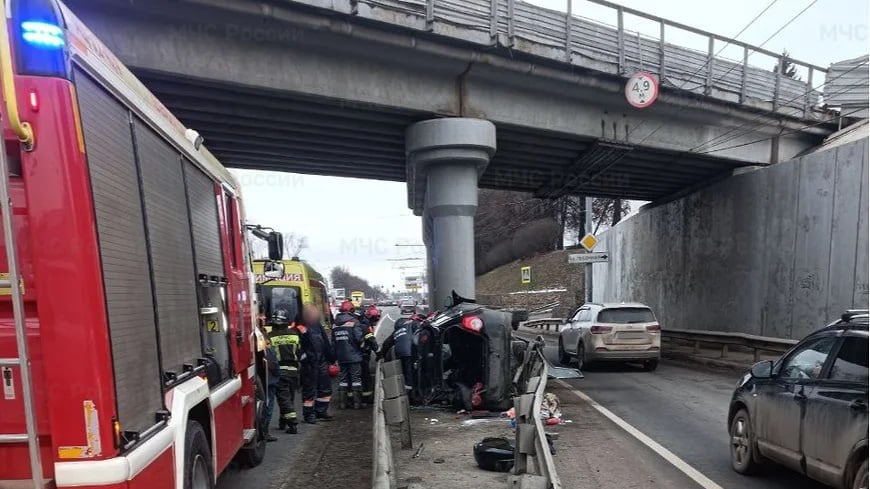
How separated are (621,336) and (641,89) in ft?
19.9

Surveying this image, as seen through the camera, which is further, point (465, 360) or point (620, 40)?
point (620, 40)

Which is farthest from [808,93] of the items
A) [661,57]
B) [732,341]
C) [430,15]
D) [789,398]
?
[789,398]

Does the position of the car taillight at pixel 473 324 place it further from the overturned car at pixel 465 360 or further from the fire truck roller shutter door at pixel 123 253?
the fire truck roller shutter door at pixel 123 253

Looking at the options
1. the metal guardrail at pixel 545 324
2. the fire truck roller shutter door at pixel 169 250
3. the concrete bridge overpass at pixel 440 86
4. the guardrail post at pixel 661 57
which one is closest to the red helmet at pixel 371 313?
the concrete bridge overpass at pixel 440 86

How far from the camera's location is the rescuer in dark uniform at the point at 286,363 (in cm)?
830

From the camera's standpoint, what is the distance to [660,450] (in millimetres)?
6863

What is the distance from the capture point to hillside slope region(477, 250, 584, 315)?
4688 cm

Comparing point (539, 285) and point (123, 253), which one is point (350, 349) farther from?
point (539, 285)

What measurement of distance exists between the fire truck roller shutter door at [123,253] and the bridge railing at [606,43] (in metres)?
8.63

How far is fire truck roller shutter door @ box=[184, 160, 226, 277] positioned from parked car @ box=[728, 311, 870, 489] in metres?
4.75

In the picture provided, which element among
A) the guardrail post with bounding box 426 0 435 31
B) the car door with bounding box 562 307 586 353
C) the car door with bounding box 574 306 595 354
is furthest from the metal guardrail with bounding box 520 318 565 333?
the guardrail post with bounding box 426 0 435 31

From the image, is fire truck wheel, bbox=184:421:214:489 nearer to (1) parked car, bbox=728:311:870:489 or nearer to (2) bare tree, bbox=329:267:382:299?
(1) parked car, bbox=728:311:870:489

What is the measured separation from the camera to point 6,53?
2365mm

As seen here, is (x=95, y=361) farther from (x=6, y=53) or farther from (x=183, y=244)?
(x=183, y=244)
